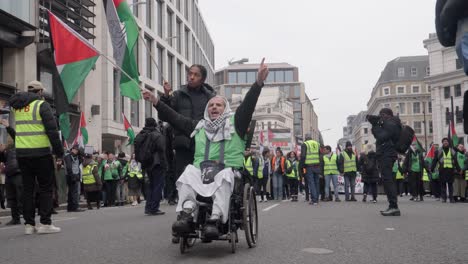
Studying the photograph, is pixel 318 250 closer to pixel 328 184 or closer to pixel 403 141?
pixel 403 141

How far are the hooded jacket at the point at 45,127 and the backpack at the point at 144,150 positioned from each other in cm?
346

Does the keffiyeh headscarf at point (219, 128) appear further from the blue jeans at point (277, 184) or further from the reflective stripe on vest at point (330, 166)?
the blue jeans at point (277, 184)

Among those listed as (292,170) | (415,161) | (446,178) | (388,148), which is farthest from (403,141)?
(292,170)

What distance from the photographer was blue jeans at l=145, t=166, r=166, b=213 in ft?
34.3

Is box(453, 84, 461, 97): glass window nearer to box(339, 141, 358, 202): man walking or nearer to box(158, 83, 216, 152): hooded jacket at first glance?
box(339, 141, 358, 202): man walking

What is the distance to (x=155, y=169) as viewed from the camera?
10.8 m

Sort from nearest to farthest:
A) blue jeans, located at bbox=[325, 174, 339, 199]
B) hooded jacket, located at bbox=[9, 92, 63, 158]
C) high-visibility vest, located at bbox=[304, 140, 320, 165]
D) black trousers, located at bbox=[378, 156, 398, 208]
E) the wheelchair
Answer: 1. the wheelchair
2. hooded jacket, located at bbox=[9, 92, 63, 158]
3. black trousers, located at bbox=[378, 156, 398, 208]
4. high-visibility vest, located at bbox=[304, 140, 320, 165]
5. blue jeans, located at bbox=[325, 174, 339, 199]

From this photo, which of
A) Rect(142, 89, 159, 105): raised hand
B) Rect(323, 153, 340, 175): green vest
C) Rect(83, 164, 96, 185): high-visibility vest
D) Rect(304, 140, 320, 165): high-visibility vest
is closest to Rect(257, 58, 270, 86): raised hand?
Rect(142, 89, 159, 105): raised hand

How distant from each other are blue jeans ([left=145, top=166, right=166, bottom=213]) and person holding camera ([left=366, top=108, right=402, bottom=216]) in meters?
3.99

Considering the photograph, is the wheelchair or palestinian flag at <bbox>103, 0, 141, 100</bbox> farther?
palestinian flag at <bbox>103, 0, 141, 100</bbox>

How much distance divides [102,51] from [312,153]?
776 inches

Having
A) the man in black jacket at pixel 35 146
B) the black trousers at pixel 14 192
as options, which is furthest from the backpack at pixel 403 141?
the black trousers at pixel 14 192

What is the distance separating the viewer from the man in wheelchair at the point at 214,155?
4871mm

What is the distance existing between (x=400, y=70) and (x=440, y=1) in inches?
4601
